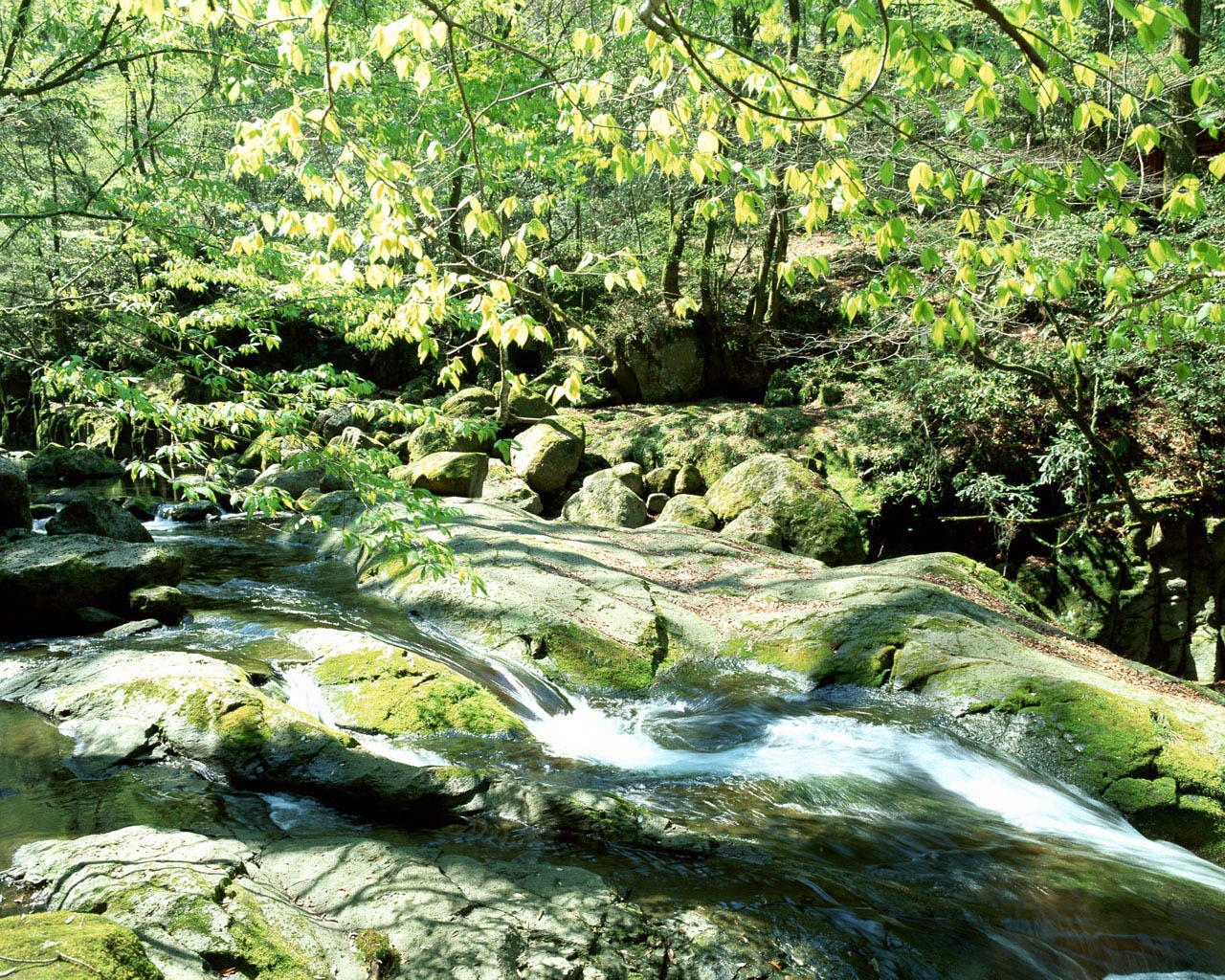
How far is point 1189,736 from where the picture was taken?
21.0ft

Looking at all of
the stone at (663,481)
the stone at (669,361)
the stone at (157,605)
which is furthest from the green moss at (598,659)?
the stone at (669,361)

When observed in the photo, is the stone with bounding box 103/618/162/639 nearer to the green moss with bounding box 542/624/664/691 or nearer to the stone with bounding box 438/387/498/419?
the green moss with bounding box 542/624/664/691

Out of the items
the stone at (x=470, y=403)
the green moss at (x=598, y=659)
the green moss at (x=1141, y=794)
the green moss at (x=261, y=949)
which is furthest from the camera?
the stone at (x=470, y=403)

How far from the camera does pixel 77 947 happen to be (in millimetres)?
2414

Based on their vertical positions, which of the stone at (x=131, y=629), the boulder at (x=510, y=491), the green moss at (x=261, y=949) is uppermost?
the boulder at (x=510, y=491)

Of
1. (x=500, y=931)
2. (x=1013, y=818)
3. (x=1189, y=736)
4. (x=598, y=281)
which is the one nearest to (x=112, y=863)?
(x=500, y=931)

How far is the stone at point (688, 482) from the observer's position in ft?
53.8

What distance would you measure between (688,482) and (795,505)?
9.91ft

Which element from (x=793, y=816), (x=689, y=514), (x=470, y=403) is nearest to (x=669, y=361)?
(x=470, y=403)

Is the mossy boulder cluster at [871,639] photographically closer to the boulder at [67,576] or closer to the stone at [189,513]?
the boulder at [67,576]

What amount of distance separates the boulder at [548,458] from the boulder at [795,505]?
3548 millimetres

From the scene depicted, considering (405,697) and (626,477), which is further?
(626,477)

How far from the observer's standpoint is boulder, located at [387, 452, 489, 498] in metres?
14.8

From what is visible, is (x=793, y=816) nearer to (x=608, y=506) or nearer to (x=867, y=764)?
(x=867, y=764)
